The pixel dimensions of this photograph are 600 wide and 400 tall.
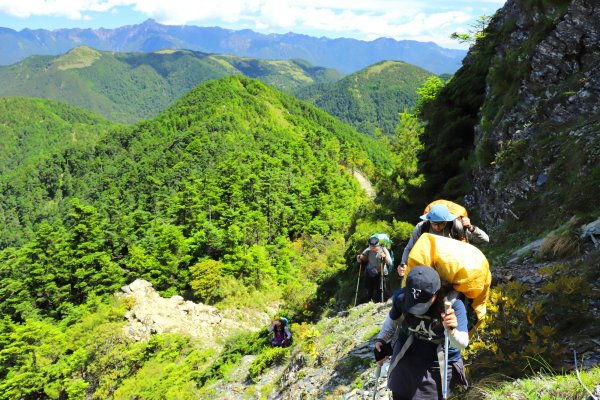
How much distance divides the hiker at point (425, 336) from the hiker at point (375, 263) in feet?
21.2

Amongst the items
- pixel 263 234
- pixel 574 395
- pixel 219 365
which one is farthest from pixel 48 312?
pixel 574 395

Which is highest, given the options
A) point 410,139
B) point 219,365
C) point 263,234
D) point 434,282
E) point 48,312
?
point 434,282

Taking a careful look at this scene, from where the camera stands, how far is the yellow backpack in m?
3.43

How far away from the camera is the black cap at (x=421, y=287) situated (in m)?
3.31

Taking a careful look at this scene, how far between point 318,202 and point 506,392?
5220cm

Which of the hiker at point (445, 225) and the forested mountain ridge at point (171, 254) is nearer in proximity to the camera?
the hiker at point (445, 225)

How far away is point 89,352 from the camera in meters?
24.8

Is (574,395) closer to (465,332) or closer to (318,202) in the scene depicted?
(465,332)

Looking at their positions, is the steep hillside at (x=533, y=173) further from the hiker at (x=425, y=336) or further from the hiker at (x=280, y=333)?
the hiker at (x=280, y=333)

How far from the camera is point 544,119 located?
1308 centimetres

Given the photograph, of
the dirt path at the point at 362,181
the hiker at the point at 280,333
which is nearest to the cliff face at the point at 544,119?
the hiker at the point at 280,333

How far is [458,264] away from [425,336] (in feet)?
2.67

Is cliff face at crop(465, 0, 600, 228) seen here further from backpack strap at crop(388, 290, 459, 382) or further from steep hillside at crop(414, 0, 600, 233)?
backpack strap at crop(388, 290, 459, 382)

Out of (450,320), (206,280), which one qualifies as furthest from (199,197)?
(450,320)
